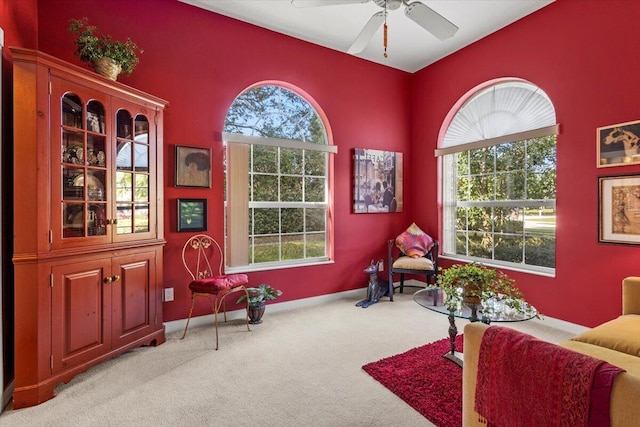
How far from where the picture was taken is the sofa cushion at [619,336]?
1.70 meters

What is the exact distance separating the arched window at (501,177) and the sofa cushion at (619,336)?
1.47 meters

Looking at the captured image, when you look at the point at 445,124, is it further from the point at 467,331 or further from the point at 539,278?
the point at 467,331

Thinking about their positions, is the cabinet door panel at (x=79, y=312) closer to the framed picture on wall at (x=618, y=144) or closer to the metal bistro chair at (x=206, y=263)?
the metal bistro chair at (x=206, y=263)

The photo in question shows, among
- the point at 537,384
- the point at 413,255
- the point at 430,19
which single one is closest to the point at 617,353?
the point at 537,384

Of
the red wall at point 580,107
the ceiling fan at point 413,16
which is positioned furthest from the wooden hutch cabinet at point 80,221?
the red wall at point 580,107

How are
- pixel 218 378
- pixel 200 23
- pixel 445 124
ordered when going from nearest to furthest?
pixel 218 378 → pixel 200 23 → pixel 445 124

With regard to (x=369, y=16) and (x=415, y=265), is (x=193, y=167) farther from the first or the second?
(x=415, y=265)

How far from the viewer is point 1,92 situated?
1.92m

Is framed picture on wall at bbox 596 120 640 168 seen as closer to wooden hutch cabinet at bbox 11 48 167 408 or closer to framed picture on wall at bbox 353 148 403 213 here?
framed picture on wall at bbox 353 148 403 213

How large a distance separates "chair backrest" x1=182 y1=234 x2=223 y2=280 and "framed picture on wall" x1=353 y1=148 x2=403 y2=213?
6.36 ft

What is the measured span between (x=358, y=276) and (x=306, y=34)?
322 centimetres

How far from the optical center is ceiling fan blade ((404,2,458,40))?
2.36 m

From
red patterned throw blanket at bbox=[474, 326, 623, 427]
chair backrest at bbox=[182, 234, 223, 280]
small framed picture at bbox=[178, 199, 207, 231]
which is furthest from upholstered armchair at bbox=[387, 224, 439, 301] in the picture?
red patterned throw blanket at bbox=[474, 326, 623, 427]

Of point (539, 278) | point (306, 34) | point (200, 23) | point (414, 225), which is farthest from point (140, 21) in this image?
point (539, 278)
